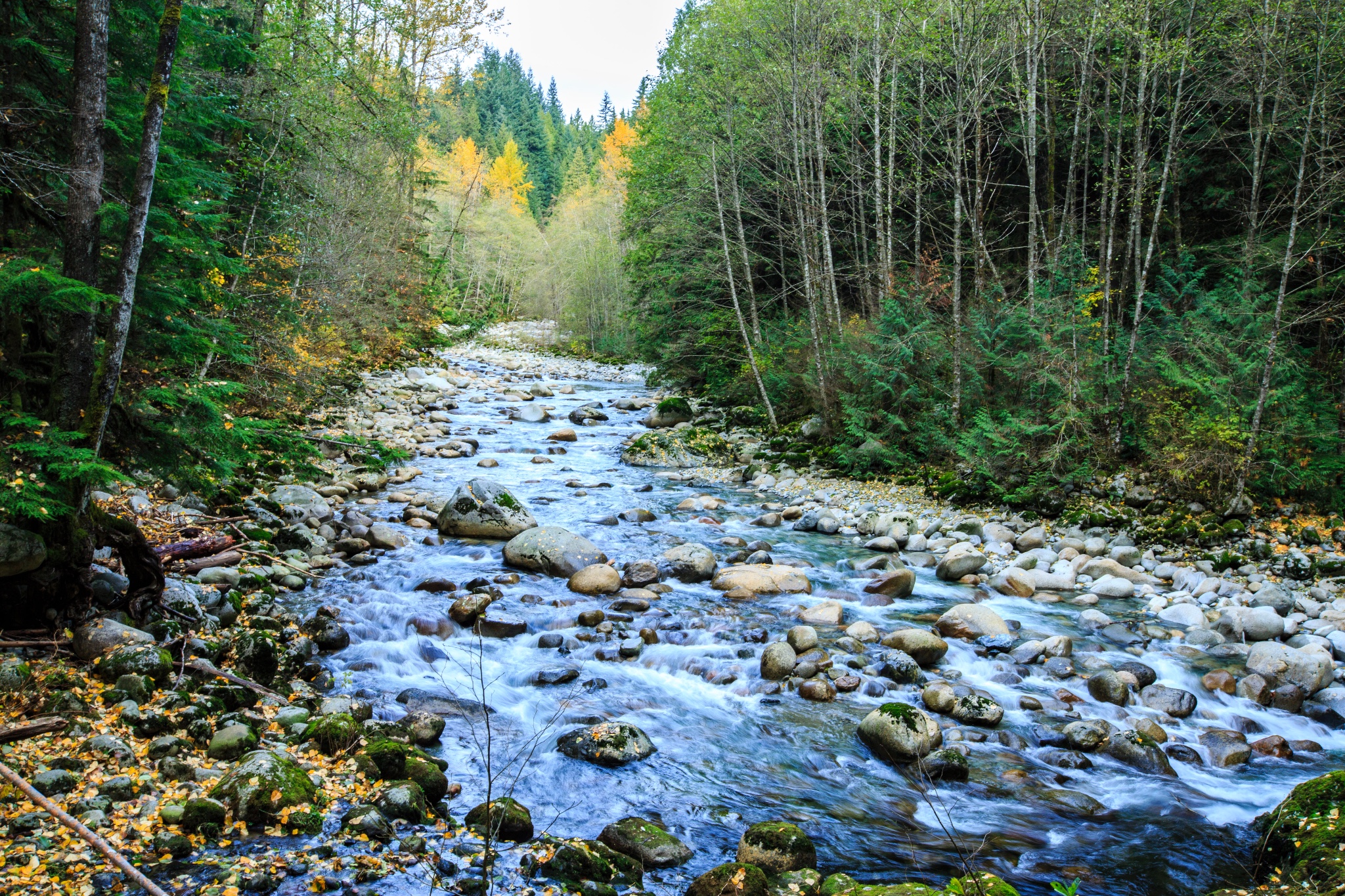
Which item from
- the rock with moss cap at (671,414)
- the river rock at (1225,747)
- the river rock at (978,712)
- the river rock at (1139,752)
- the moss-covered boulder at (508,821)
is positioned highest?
the rock with moss cap at (671,414)

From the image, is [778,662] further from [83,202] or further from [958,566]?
[83,202]

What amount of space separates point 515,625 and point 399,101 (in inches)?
573

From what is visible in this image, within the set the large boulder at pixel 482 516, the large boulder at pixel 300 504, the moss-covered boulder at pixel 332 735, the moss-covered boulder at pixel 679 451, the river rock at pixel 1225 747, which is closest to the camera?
the moss-covered boulder at pixel 332 735

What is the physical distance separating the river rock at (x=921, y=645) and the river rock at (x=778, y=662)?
101 centimetres

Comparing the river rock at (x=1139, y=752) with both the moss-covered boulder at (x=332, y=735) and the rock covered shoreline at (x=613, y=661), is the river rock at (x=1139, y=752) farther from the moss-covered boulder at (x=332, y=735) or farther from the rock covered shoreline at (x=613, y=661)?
the moss-covered boulder at (x=332, y=735)

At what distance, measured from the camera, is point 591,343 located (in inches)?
1624

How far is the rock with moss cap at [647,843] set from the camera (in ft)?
13.1

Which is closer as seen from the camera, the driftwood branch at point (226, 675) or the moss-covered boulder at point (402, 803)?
the moss-covered boulder at point (402, 803)

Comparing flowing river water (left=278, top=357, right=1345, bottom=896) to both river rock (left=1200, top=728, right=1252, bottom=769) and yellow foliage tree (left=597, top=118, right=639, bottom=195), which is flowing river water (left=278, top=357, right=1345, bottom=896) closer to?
river rock (left=1200, top=728, right=1252, bottom=769)

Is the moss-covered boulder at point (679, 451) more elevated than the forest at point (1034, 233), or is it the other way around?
the forest at point (1034, 233)

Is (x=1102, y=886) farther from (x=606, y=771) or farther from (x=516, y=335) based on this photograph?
(x=516, y=335)

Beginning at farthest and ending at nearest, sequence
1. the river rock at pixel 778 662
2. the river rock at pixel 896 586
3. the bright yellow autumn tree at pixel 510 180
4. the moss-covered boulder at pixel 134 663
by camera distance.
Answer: the bright yellow autumn tree at pixel 510 180
the river rock at pixel 896 586
the river rock at pixel 778 662
the moss-covered boulder at pixel 134 663

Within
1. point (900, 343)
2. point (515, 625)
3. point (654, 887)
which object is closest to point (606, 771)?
point (654, 887)

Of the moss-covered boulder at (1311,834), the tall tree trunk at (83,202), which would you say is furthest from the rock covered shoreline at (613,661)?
the tall tree trunk at (83,202)
